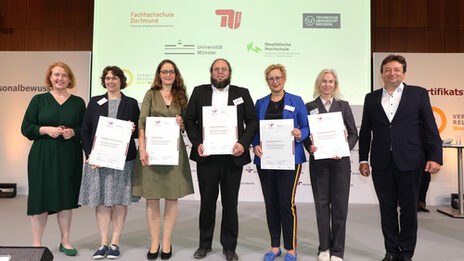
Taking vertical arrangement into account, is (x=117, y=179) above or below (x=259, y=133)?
below

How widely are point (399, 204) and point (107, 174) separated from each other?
7.58 feet

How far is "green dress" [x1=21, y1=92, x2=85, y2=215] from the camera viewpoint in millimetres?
2543

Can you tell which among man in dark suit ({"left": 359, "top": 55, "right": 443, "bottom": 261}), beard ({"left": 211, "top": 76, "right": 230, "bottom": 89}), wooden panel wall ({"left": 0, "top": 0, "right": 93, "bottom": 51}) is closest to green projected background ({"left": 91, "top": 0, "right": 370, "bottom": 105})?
wooden panel wall ({"left": 0, "top": 0, "right": 93, "bottom": 51})

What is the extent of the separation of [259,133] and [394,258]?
146 centimetres

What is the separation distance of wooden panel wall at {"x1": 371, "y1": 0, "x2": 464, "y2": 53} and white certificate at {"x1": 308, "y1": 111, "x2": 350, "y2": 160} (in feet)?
13.2

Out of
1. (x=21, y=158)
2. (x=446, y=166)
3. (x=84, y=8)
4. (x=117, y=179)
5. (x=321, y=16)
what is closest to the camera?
(x=117, y=179)

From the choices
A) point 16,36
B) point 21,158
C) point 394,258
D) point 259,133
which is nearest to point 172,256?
point 259,133

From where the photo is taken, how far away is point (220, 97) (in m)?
2.61

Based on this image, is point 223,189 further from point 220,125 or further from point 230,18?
point 230,18

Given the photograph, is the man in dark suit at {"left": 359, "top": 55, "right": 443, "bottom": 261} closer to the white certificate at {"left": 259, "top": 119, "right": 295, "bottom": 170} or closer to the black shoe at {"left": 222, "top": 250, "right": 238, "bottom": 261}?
the white certificate at {"left": 259, "top": 119, "right": 295, "bottom": 170}

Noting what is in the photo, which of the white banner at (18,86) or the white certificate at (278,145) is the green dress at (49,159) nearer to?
the white certificate at (278,145)

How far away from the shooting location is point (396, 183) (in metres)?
2.49

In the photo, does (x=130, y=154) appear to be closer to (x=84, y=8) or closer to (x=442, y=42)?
(x=84, y=8)

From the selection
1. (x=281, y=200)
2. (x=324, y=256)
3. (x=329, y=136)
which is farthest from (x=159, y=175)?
(x=324, y=256)
